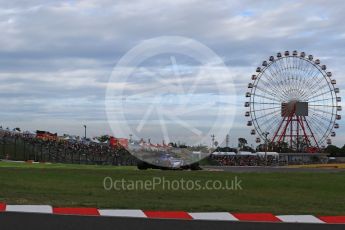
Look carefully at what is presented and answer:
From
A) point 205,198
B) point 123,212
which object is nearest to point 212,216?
point 123,212

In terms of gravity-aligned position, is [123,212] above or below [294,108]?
below

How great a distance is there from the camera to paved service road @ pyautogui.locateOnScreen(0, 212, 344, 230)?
8016 millimetres

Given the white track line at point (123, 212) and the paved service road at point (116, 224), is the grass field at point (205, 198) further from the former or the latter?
the paved service road at point (116, 224)

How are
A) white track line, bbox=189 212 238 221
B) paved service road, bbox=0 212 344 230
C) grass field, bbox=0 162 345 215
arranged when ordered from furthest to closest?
grass field, bbox=0 162 345 215 < white track line, bbox=189 212 238 221 < paved service road, bbox=0 212 344 230

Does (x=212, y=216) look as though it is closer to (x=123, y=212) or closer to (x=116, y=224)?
(x=123, y=212)

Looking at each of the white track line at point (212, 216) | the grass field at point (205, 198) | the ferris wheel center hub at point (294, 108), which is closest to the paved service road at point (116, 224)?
the white track line at point (212, 216)

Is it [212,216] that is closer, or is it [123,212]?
[212,216]

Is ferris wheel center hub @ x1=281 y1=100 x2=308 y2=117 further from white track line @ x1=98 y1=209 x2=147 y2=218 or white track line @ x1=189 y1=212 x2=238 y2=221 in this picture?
white track line @ x1=98 y1=209 x2=147 y2=218

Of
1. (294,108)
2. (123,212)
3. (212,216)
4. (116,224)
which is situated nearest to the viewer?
(116,224)

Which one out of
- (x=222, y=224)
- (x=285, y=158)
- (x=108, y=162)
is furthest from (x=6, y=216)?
(x=285, y=158)

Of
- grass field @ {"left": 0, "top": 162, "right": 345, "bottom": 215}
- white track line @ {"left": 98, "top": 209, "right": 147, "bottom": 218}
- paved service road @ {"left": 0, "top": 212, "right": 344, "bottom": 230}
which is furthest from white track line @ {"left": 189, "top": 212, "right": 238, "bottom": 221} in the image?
white track line @ {"left": 98, "top": 209, "right": 147, "bottom": 218}

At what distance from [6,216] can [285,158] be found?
83304mm

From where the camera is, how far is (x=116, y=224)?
8.34 m

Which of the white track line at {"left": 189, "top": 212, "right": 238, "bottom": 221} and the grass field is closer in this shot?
the white track line at {"left": 189, "top": 212, "right": 238, "bottom": 221}
